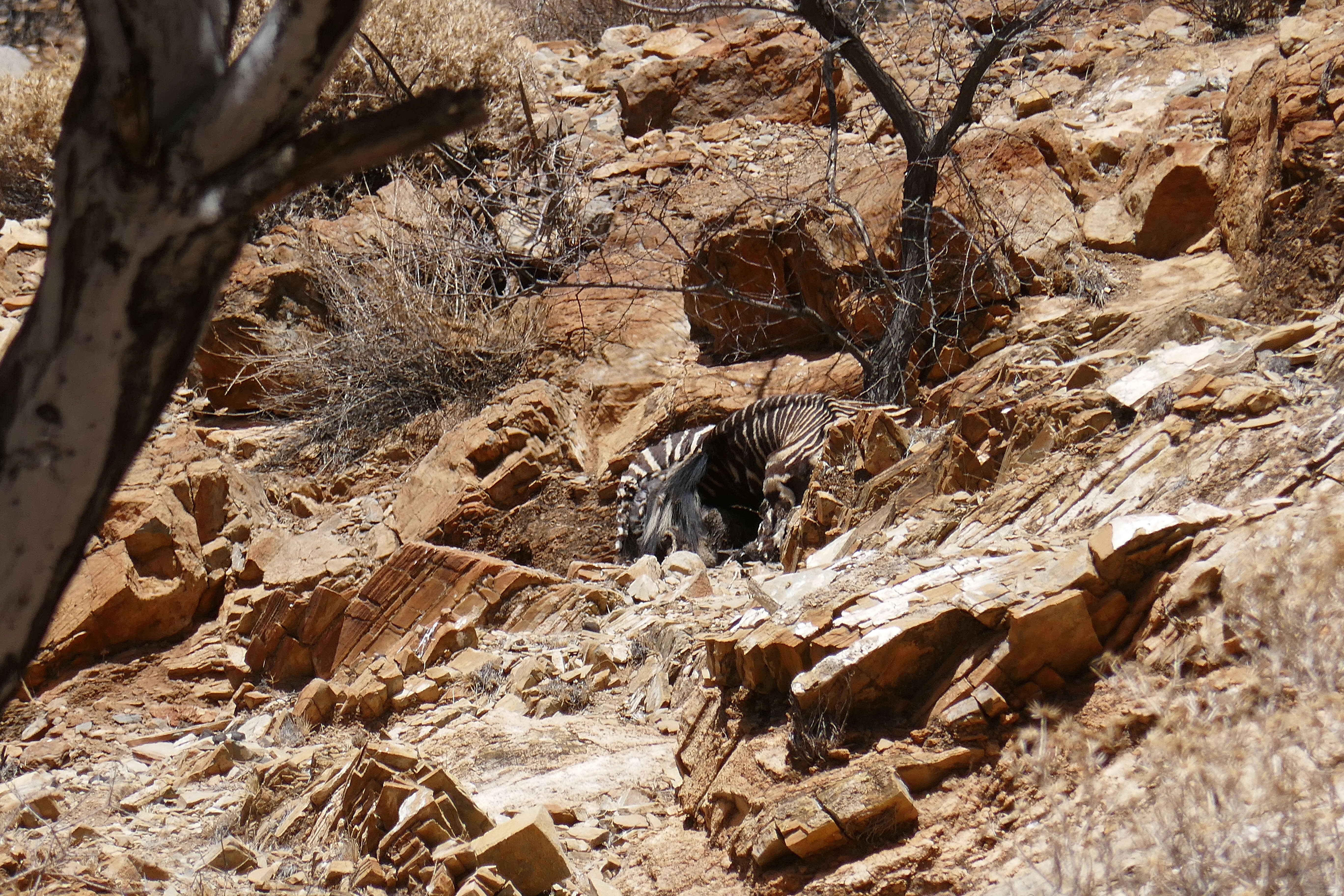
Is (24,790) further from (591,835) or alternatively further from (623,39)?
(623,39)

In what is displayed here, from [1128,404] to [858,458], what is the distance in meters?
1.86

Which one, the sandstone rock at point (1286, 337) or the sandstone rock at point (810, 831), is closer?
the sandstone rock at point (810, 831)

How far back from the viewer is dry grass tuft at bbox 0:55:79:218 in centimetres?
1184

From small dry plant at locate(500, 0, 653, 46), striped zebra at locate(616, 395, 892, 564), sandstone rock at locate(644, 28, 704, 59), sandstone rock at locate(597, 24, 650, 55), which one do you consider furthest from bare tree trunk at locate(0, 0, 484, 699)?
small dry plant at locate(500, 0, 653, 46)

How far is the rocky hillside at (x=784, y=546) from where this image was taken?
280 centimetres

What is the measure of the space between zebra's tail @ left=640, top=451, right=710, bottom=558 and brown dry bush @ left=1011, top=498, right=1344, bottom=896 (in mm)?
4631

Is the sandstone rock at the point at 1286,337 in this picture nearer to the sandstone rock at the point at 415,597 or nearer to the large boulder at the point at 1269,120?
the large boulder at the point at 1269,120

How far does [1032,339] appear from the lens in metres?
6.64

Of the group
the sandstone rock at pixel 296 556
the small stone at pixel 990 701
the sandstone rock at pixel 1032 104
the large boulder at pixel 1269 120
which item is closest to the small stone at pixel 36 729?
the sandstone rock at pixel 296 556

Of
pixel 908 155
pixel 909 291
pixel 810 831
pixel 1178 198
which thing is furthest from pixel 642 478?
pixel 810 831

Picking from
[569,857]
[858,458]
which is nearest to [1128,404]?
[858,458]

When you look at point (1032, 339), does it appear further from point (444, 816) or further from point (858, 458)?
point (444, 816)

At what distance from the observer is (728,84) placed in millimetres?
11930

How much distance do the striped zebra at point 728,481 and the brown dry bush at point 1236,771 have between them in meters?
4.14
